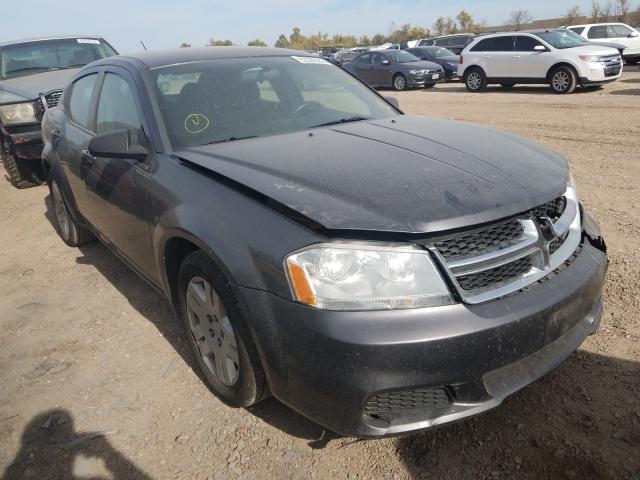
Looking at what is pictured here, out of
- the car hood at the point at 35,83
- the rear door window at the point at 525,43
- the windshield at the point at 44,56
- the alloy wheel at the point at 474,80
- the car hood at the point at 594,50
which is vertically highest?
the windshield at the point at 44,56

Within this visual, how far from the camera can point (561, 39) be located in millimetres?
13289

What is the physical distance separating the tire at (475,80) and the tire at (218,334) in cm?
1430

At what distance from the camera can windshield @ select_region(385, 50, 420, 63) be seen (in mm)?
18125

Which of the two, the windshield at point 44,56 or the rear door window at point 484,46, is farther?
the rear door window at point 484,46

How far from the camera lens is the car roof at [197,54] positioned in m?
3.19

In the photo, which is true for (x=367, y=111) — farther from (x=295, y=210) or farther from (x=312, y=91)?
(x=295, y=210)

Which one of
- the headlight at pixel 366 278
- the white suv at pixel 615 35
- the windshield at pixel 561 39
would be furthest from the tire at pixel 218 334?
the white suv at pixel 615 35

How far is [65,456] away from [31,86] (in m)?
6.01

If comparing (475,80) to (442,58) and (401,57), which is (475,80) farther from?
(442,58)

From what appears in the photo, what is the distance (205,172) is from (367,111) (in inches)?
57.4

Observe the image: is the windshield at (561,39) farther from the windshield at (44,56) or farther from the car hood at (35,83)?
the car hood at (35,83)

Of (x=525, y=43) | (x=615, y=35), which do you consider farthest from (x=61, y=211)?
(x=615, y=35)

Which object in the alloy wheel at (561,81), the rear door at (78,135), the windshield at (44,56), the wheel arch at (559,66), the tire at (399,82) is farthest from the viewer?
the tire at (399,82)

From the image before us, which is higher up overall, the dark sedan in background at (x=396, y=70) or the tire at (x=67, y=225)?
the tire at (x=67, y=225)
